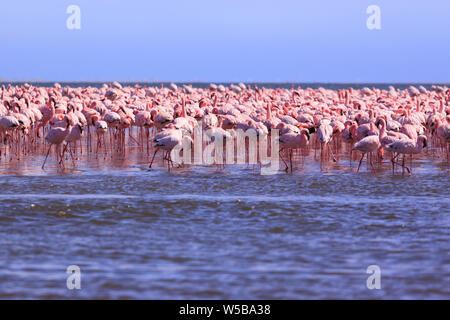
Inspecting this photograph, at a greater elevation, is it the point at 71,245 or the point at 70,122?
the point at 70,122

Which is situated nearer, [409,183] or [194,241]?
[194,241]

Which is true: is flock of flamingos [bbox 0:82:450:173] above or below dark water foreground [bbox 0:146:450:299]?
above

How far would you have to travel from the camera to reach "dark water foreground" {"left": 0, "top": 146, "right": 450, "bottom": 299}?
26.5 ft

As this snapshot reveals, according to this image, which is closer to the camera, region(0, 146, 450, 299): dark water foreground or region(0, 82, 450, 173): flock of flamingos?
region(0, 146, 450, 299): dark water foreground

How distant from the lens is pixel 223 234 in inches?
419

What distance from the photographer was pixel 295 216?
12.0 meters

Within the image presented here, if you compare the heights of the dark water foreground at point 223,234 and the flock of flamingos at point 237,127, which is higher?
the flock of flamingos at point 237,127

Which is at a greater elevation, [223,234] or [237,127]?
[237,127]

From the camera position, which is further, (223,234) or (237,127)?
(237,127)

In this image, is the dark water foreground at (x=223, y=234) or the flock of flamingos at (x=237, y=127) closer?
the dark water foreground at (x=223, y=234)

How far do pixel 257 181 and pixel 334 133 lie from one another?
504 cm

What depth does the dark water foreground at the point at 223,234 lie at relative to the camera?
318 inches

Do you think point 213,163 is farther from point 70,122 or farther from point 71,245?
point 71,245

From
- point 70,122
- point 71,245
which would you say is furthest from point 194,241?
point 70,122
